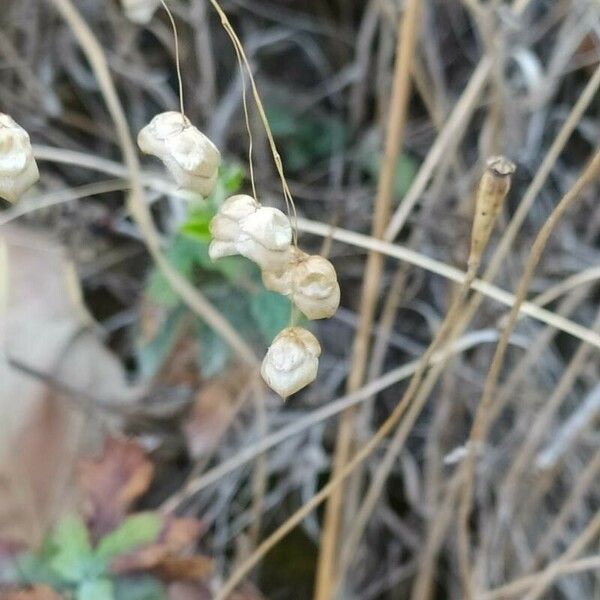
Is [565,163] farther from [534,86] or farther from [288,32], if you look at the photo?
[288,32]

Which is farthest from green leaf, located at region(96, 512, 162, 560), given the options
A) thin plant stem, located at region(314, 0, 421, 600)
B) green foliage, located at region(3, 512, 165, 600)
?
thin plant stem, located at region(314, 0, 421, 600)

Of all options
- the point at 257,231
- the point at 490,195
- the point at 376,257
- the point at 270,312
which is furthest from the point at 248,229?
the point at 270,312

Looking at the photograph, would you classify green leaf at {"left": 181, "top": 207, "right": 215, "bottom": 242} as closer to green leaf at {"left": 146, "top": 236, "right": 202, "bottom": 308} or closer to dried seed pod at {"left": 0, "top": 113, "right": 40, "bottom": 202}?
green leaf at {"left": 146, "top": 236, "right": 202, "bottom": 308}

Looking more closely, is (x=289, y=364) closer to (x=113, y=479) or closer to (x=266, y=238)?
(x=266, y=238)

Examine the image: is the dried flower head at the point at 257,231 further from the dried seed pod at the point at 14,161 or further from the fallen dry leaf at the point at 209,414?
the fallen dry leaf at the point at 209,414

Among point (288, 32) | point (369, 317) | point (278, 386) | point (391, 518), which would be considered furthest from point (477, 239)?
point (288, 32)
